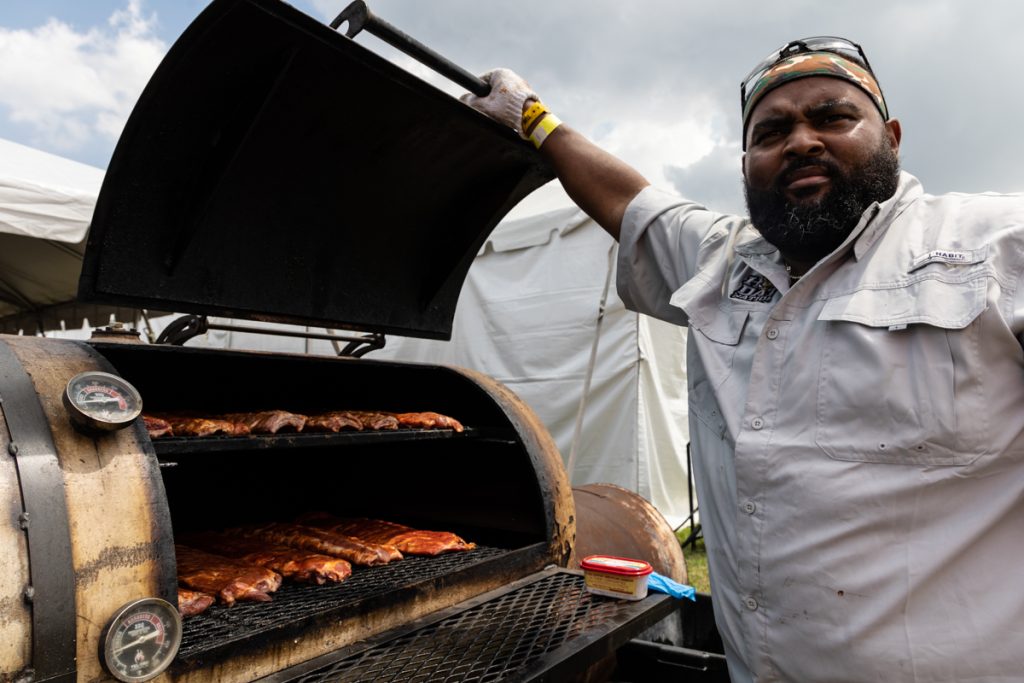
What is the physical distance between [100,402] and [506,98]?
5.96ft

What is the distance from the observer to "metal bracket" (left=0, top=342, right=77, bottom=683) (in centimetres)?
123

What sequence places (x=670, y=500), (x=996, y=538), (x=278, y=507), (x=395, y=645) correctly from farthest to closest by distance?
(x=670, y=500), (x=278, y=507), (x=395, y=645), (x=996, y=538)

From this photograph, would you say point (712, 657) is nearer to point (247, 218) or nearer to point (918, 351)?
point (918, 351)

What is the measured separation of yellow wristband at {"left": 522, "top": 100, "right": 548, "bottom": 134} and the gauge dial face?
2.04 metres

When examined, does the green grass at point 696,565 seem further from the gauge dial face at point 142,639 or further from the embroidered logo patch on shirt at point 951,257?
the gauge dial face at point 142,639

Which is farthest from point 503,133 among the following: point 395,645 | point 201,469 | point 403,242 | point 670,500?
point 670,500

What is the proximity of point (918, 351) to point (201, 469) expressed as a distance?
3067mm

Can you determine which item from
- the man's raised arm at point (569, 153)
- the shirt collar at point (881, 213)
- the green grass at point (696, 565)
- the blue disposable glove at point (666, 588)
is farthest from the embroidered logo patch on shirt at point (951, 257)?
the green grass at point (696, 565)

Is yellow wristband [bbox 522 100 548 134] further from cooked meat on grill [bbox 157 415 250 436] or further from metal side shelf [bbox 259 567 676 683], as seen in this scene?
metal side shelf [bbox 259 567 676 683]

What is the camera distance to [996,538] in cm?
145

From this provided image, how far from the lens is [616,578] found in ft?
7.32

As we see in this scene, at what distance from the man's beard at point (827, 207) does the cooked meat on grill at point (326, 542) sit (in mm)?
1942

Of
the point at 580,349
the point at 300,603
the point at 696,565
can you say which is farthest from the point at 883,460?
the point at 580,349

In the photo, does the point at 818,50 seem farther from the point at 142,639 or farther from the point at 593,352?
the point at 593,352
